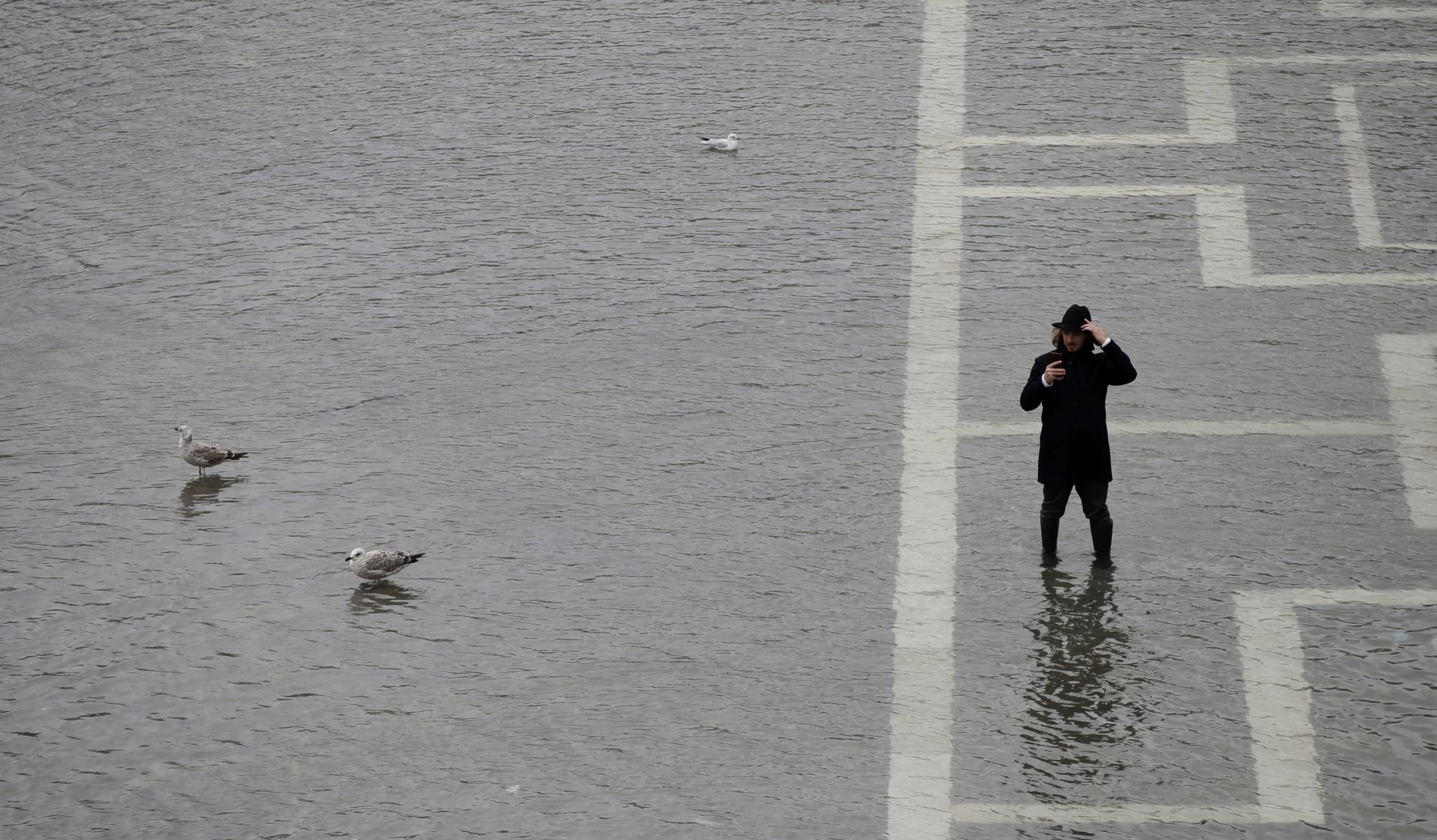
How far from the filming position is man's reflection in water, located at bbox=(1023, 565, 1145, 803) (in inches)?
311

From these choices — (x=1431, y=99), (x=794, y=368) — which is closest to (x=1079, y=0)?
(x=1431, y=99)

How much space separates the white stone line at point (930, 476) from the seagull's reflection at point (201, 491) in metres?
4.46

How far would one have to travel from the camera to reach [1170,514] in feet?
32.6

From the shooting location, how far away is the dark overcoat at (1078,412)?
928 cm

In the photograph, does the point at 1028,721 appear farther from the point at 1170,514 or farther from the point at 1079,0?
the point at 1079,0

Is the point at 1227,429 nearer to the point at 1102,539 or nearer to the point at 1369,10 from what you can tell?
the point at 1102,539

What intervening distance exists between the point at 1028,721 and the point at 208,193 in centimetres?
953

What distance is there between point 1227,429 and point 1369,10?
7713 mm

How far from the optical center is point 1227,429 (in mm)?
10734

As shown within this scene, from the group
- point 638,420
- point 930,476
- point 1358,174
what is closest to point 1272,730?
point 930,476

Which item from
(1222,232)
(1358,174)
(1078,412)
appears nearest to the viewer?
(1078,412)

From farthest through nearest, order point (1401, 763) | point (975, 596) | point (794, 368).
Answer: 1. point (794, 368)
2. point (975, 596)
3. point (1401, 763)

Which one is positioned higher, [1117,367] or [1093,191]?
[1117,367]

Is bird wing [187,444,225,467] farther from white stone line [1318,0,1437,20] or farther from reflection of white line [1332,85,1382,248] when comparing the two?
white stone line [1318,0,1437,20]
